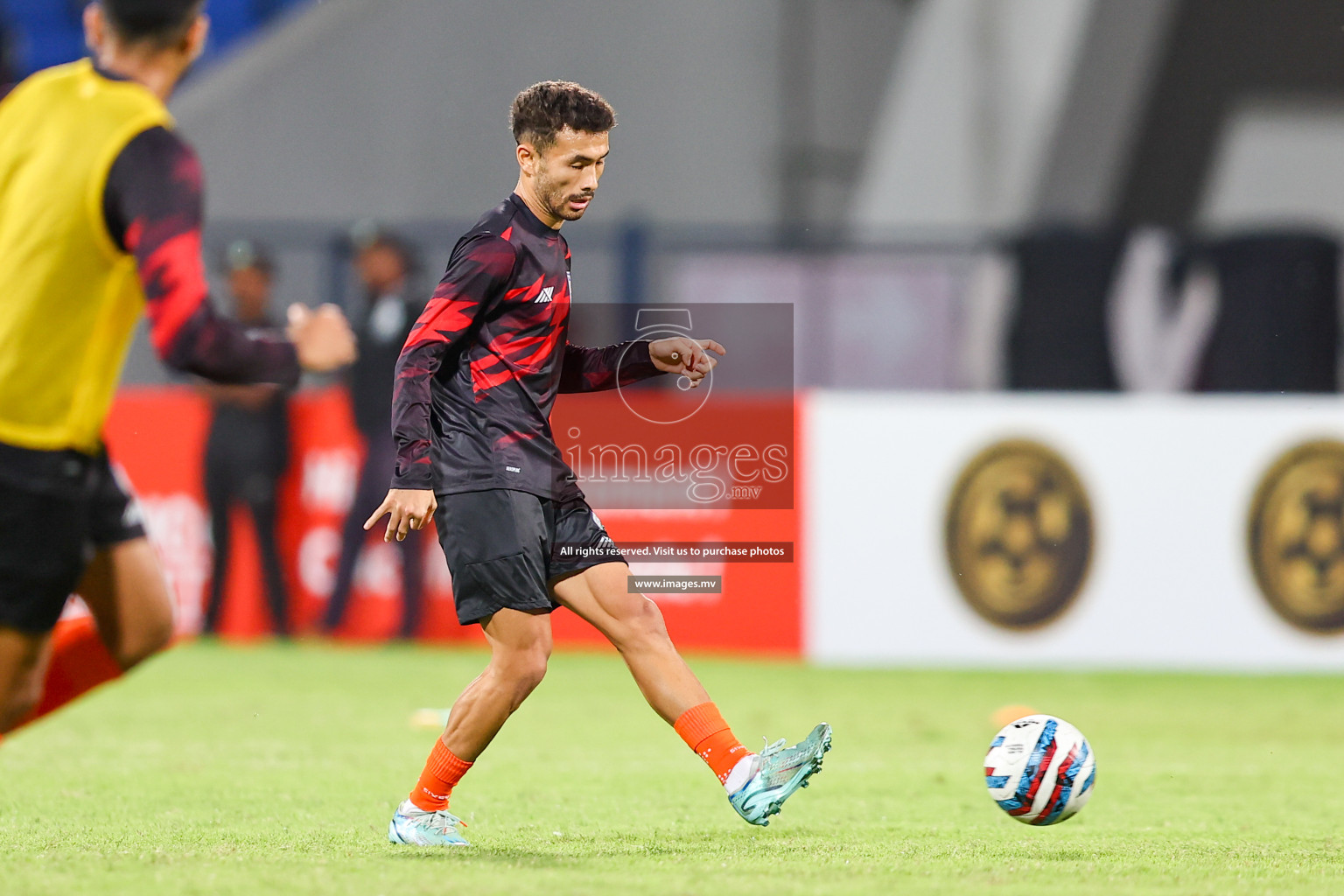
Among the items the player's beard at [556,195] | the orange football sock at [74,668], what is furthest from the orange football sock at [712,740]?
the orange football sock at [74,668]

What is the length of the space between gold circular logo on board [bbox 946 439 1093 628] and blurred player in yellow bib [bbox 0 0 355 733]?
7608 millimetres

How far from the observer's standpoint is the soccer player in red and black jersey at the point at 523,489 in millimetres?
5184

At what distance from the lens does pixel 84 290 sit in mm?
4051

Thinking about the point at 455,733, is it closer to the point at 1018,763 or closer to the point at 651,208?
the point at 1018,763

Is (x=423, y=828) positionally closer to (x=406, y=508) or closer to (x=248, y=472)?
(x=406, y=508)

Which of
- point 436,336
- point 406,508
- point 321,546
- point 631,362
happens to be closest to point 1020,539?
point 321,546

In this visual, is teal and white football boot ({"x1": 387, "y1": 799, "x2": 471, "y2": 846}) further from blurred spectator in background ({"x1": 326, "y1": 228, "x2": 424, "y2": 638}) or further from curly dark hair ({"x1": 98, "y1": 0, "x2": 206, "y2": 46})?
blurred spectator in background ({"x1": 326, "y1": 228, "x2": 424, "y2": 638})

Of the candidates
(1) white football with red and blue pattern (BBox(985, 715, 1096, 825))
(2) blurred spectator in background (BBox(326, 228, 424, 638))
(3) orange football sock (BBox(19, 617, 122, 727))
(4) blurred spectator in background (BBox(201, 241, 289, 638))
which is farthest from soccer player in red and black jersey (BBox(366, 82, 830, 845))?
(4) blurred spectator in background (BBox(201, 241, 289, 638))

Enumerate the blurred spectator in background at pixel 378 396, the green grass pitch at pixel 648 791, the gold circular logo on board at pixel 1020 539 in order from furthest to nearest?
the blurred spectator in background at pixel 378 396 → the gold circular logo on board at pixel 1020 539 → the green grass pitch at pixel 648 791

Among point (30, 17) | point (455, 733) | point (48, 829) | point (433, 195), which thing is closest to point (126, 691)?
point (48, 829)

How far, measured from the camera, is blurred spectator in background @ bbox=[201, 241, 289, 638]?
12.5m

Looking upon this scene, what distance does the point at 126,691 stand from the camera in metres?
10.1

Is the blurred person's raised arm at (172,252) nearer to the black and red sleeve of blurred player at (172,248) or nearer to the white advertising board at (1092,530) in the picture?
the black and red sleeve of blurred player at (172,248)

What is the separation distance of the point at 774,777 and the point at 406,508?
1.25m
